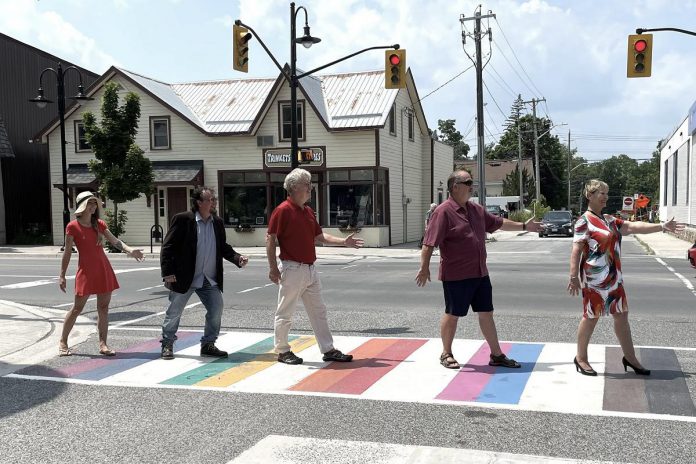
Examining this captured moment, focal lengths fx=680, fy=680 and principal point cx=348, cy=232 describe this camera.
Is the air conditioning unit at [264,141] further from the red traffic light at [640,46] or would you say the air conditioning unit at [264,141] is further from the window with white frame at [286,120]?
the red traffic light at [640,46]

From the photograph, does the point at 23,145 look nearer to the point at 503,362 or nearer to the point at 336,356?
the point at 336,356

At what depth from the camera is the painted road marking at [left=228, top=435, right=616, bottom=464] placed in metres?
4.14

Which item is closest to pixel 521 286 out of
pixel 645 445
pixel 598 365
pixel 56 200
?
pixel 598 365

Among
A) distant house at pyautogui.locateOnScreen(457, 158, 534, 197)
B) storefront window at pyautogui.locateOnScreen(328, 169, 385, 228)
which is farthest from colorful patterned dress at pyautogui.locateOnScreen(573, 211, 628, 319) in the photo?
distant house at pyautogui.locateOnScreen(457, 158, 534, 197)

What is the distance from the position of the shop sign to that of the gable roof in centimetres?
114

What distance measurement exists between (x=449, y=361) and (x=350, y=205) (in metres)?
Answer: 21.8

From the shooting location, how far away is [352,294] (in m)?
12.4

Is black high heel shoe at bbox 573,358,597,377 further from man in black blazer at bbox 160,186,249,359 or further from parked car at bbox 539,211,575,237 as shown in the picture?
parked car at bbox 539,211,575,237

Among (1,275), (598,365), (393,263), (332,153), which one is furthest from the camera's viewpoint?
(332,153)

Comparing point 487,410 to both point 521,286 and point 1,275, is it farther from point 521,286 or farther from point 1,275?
point 1,275

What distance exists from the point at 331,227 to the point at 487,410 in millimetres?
23006

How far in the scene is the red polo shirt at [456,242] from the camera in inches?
245

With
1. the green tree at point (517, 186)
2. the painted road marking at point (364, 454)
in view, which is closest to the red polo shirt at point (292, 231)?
the painted road marking at point (364, 454)

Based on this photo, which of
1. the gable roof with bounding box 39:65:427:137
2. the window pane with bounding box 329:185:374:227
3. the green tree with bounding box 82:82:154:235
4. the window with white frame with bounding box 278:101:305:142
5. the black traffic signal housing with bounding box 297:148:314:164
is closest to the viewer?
the black traffic signal housing with bounding box 297:148:314:164
